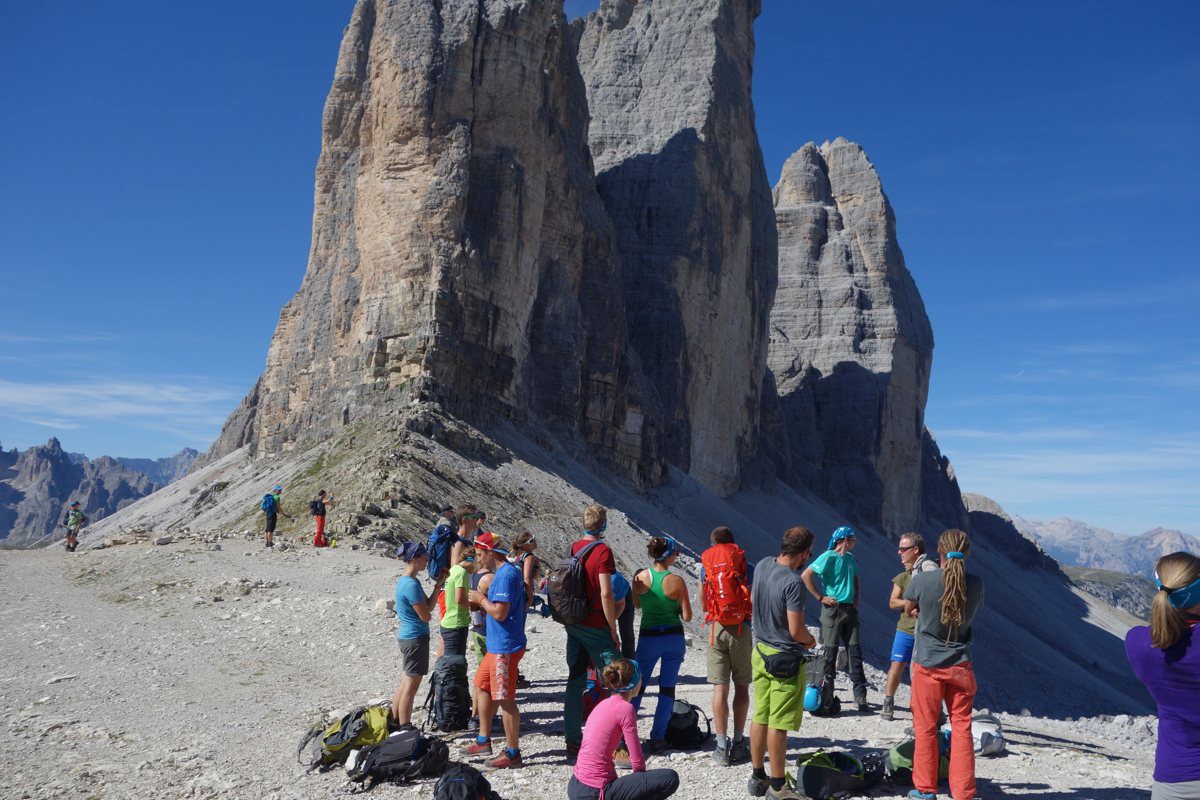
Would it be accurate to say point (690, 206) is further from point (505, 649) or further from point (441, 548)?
point (505, 649)

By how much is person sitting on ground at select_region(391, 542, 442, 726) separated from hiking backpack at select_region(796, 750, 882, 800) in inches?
133

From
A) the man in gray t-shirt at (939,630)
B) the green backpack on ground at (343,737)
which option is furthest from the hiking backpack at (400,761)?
the man in gray t-shirt at (939,630)

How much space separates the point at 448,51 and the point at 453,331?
1134cm

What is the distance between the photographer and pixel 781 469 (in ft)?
233

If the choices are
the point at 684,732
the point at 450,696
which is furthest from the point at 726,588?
the point at 450,696

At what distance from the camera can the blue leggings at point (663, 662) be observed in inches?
285

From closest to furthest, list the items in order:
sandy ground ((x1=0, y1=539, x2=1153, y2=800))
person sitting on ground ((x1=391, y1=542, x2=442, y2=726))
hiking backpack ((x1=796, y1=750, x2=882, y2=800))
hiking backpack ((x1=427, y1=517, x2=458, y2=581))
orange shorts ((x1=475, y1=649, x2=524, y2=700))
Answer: hiking backpack ((x1=796, y1=750, x2=882, y2=800)), orange shorts ((x1=475, y1=649, x2=524, y2=700)), sandy ground ((x1=0, y1=539, x2=1153, y2=800)), person sitting on ground ((x1=391, y1=542, x2=442, y2=726)), hiking backpack ((x1=427, y1=517, x2=458, y2=581))

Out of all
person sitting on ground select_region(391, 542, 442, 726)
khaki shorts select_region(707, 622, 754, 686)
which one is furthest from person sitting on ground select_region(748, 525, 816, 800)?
person sitting on ground select_region(391, 542, 442, 726)

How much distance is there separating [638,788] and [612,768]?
206 millimetres

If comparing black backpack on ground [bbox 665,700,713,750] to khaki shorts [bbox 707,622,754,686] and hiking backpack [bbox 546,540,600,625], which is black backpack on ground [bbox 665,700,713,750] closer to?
khaki shorts [bbox 707,622,754,686]

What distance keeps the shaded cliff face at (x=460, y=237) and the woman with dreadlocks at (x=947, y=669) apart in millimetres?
25577

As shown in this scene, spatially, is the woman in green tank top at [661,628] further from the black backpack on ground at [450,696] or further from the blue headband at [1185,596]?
the blue headband at [1185,596]

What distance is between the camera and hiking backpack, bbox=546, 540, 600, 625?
6723mm

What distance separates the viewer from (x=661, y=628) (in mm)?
7246
